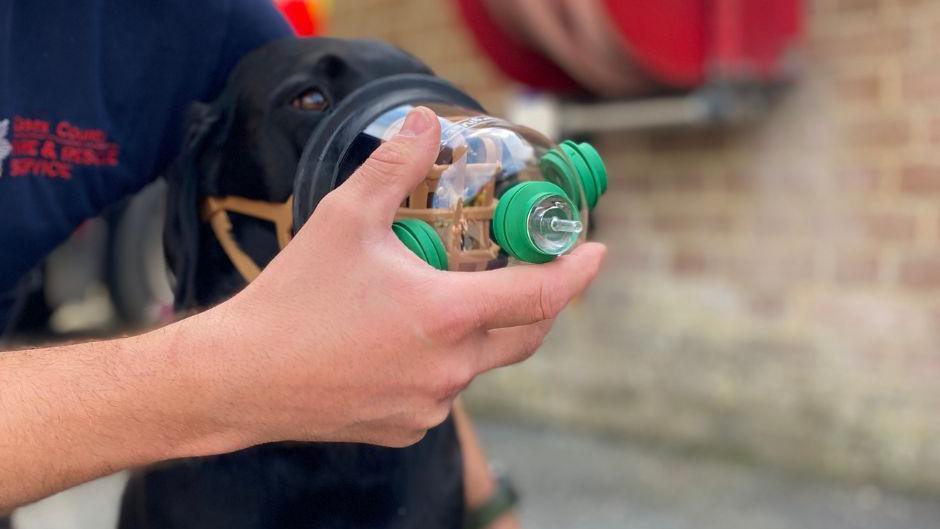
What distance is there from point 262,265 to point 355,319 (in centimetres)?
44

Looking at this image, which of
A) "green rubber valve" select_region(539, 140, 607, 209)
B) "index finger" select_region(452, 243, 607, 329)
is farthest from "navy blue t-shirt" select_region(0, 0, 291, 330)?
"index finger" select_region(452, 243, 607, 329)

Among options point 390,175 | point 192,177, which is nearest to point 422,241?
point 390,175

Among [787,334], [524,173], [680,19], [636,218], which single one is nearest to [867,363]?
[787,334]

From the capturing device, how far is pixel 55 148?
127 centimetres

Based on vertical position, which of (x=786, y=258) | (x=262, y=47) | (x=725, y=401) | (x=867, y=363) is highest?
(x=262, y=47)

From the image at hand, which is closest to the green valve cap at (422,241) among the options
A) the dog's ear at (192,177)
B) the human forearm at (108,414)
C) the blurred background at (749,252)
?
the human forearm at (108,414)

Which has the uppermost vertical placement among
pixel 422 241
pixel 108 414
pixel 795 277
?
pixel 422 241

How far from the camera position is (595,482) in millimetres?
3182

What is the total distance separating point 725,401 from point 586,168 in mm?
2310

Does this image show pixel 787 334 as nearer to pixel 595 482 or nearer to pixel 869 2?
pixel 595 482

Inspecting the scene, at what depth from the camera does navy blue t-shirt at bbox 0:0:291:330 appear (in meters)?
1.22

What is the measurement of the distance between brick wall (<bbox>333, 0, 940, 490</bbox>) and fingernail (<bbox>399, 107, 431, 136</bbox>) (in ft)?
7.29

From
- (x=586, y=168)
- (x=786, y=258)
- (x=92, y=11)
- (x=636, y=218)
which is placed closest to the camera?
(x=586, y=168)

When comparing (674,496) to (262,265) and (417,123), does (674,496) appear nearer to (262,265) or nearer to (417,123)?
(262,265)
